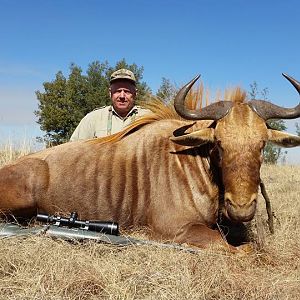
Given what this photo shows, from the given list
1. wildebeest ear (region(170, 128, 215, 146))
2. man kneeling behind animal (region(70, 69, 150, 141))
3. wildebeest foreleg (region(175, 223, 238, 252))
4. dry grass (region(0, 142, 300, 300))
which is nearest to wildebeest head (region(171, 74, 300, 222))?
wildebeest ear (region(170, 128, 215, 146))

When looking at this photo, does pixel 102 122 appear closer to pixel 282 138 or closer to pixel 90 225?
pixel 90 225

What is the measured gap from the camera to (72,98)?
835 inches

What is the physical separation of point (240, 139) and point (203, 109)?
54cm

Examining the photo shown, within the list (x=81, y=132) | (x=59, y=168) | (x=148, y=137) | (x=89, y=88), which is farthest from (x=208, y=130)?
(x=89, y=88)

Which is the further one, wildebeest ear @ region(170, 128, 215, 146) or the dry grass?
wildebeest ear @ region(170, 128, 215, 146)

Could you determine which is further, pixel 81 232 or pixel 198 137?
pixel 198 137

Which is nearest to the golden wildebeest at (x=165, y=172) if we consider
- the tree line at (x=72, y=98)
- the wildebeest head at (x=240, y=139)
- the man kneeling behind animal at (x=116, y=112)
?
the wildebeest head at (x=240, y=139)

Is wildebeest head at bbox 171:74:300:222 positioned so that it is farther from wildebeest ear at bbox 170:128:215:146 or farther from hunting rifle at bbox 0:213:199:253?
hunting rifle at bbox 0:213:199:253

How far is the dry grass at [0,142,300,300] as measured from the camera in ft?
9.38

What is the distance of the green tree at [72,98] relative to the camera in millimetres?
20531

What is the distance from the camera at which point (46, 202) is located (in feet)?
15.6

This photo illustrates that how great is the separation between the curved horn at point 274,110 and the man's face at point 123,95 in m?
2.94

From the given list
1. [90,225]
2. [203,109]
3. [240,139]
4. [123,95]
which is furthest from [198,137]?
[123,95]

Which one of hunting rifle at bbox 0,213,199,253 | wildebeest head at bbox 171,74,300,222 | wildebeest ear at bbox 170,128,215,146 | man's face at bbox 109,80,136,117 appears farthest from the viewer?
man's face at bbox 109,80,136,117
